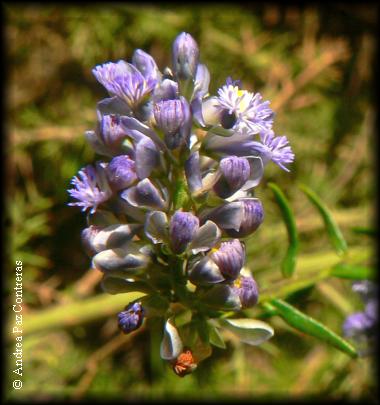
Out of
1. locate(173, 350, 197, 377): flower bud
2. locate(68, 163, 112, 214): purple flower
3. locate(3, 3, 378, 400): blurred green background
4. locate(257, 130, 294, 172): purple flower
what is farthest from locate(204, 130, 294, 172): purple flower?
locate(3, 3, 378, 400): blurred green background

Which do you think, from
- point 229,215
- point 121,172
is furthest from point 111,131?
point 229,215

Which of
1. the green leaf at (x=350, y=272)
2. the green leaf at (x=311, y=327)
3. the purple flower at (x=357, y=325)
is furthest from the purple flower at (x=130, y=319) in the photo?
the purple flower at (x=357, y=325)

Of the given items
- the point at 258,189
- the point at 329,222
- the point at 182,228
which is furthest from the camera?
the point at 258,189

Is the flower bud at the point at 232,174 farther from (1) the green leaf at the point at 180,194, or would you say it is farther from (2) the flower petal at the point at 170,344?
(2) the flower petal at the point at 170,344

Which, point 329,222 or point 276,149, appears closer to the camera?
point 276,149

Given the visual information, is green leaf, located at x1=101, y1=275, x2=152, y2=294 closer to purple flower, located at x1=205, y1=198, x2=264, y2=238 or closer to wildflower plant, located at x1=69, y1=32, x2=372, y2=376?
wildflower plant, located at x1=69, y1=32, x2=372, y2=376

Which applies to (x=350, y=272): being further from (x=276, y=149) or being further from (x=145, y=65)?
(x=145, y=65)

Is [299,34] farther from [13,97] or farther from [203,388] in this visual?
[203,388]
